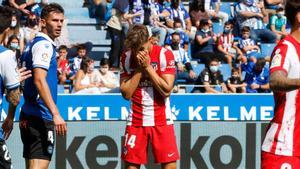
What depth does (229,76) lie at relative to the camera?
627 inches

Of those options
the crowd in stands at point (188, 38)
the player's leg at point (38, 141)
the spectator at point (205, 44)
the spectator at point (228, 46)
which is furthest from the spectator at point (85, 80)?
the player's leg at point (38, 141)

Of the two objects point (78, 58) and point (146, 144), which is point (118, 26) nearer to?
point (78, 58)

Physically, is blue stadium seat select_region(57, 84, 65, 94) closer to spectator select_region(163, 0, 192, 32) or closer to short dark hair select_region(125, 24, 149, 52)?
spectator select_region(163, 0, 192, 32)

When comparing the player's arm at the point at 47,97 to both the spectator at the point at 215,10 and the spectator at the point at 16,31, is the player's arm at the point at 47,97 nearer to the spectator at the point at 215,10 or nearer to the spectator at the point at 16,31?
the spectator at the point at 16,31

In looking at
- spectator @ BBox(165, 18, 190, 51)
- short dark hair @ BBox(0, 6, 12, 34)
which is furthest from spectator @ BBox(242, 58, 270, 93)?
short dark hair @ BBox(0, 6, 12, 34)

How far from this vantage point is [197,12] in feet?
58.0

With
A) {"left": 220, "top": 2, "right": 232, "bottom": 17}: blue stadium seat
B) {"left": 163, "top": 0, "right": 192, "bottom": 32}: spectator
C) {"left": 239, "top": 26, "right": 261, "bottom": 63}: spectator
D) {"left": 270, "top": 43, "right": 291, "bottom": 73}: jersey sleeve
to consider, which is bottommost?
{"left": 270, "top": 43, "right": 291, "bottom": 73}: jersey sleeve

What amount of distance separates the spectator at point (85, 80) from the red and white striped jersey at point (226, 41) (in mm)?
3582

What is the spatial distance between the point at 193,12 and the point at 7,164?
36.6ft

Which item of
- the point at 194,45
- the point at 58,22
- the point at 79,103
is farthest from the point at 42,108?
the point at 194,45

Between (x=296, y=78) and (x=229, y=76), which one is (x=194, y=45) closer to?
(x=229, y=76)

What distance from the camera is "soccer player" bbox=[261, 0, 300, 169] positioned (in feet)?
18.4

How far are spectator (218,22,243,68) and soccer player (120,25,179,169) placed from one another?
8.20 metres

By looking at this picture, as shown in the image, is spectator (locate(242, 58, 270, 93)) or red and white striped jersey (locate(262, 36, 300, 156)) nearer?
red and white striped jersey (locate(262, 36, 300, 156))
